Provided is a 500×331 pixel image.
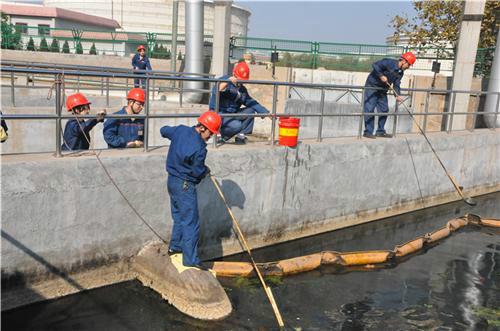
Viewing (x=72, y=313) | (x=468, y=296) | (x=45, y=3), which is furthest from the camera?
(x=45, y=3)

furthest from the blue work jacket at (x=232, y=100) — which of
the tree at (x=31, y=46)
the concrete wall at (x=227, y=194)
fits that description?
the tree at (x=31, y=46)

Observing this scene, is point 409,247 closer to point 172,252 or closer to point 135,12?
point 172,252

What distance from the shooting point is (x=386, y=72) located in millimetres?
9242

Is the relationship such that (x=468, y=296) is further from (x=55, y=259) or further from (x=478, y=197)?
(x=478, y=197)

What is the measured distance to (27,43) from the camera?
2705 cm

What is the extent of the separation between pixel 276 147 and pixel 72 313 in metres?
3.61

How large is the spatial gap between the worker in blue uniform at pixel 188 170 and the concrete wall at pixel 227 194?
2.30 feet

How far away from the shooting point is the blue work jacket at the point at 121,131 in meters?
6.27

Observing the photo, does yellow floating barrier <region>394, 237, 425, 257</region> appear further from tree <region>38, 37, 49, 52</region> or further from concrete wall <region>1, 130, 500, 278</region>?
tree <region>38, 37, 49, 52</region>

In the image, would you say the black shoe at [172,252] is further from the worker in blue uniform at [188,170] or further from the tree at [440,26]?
the tree at [440,26]

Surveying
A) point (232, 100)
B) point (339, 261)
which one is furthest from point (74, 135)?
point (339, 261)

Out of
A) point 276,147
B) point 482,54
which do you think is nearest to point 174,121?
point 276,147

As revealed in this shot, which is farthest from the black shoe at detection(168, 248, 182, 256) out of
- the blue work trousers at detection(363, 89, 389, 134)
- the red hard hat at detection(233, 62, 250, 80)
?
the blue work trousers at detection(363, 89, 389, 134)

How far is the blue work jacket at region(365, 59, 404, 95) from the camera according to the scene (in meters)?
9.18
